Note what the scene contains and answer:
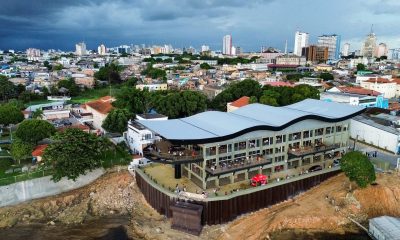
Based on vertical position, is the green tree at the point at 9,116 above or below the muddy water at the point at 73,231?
above

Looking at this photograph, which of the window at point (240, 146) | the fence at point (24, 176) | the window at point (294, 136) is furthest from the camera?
the window at point (294, 136)

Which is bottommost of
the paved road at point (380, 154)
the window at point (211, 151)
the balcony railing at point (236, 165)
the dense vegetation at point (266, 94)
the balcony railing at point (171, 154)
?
the paved road at point (380, 154)

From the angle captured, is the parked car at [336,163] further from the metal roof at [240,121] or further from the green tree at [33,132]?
the green tree at [33,132]

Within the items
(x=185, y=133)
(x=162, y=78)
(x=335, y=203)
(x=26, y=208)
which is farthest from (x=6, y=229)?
(x=162, y=78)

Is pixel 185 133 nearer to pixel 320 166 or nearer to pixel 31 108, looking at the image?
pixel 320 166

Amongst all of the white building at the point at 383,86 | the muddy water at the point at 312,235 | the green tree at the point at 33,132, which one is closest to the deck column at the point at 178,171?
the muddy water at the point at 312,235

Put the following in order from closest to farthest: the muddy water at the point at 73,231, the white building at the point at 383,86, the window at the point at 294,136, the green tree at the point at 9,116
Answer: the muddy water at the point at 73,231, the window at the point at 294,136, the green tree at the point at 9,116, the white building at the point at 383,86

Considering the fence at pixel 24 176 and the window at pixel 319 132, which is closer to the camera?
the fence at pixel 24 176
